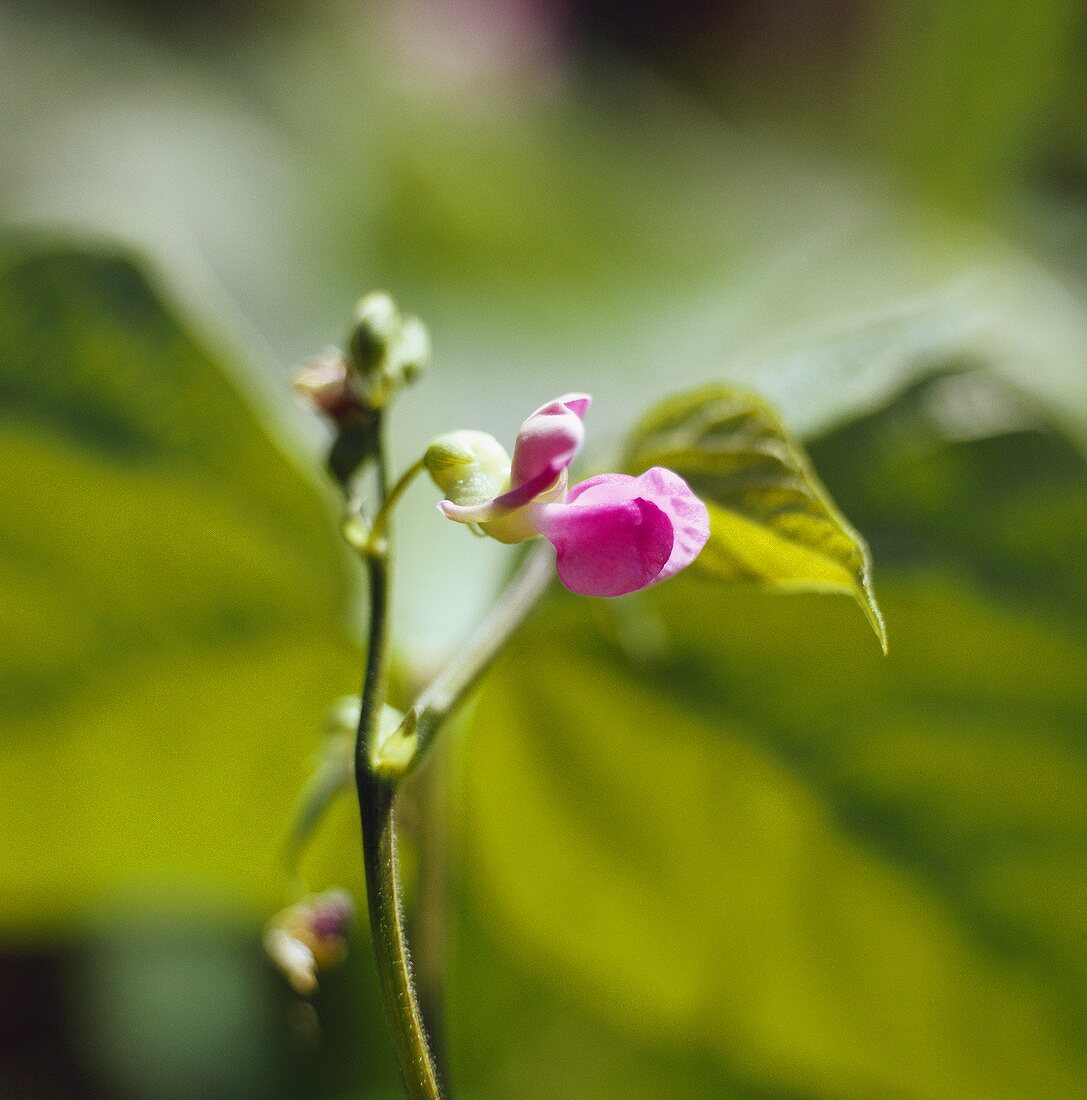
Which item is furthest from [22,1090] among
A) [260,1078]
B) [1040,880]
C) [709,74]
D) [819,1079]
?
[709,74]

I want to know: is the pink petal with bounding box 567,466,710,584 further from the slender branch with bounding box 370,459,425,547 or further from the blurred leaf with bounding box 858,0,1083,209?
the blurred leaf with bounding box 858,0,1083,209

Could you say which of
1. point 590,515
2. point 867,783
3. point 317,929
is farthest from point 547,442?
point 867,783

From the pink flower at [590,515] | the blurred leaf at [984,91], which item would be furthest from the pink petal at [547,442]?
the blurred leaf at [984,91]

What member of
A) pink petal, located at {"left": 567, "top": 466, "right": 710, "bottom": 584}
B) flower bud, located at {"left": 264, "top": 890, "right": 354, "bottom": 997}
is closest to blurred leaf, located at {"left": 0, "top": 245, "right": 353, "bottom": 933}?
flower bud, located at {"left": 264, "top": 890, "right": 354, "bottom": 997}

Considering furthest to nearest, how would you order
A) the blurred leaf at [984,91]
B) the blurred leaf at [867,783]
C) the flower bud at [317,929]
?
the blurred leaf at [984,91]
the blurred leaf at [867,783]
the flower bud at [317,929]

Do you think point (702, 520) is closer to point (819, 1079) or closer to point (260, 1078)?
point (819, 1079)

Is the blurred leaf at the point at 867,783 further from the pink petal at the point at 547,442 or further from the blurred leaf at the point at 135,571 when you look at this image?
the pink petal at the point at 547,442

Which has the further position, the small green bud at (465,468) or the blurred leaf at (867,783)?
the blurred leaf at (867,783)
